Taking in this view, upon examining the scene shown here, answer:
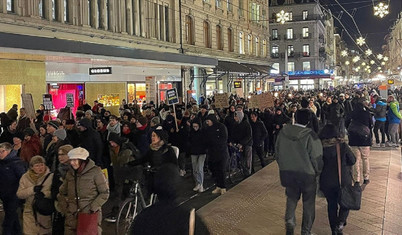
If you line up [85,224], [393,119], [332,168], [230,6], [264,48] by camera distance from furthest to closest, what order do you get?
[264,48]
[230,6]
[393,119]
[332,168]
[85,224]

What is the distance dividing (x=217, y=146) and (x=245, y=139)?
1.79 meters

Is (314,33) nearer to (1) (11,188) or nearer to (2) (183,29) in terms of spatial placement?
Answer: (2) (183,29)

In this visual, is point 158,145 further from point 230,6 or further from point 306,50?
point 306,50

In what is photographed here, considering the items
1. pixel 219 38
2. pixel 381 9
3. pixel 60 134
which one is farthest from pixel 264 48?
pixel 60 134

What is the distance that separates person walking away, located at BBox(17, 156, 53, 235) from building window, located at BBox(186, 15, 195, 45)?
2832cm

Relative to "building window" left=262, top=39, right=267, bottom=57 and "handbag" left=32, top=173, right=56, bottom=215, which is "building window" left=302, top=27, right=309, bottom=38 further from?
"handbag" left=32, top=173, right=56, bottom=215

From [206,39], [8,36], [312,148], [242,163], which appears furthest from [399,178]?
[206,39]

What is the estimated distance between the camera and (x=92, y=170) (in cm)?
617

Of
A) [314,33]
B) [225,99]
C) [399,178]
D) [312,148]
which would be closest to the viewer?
[312,148]

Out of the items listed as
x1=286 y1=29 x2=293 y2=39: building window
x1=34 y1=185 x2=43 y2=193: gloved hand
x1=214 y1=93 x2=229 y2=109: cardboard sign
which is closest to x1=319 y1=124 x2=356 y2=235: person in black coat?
x1=34 y1=185 x2=43 y2=193: gloved hand

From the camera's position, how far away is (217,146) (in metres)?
10.7

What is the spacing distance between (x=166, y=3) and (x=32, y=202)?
26.3 metres

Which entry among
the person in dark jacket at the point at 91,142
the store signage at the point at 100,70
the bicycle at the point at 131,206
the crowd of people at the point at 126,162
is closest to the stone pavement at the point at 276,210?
the crowd of people at the point at 126,162

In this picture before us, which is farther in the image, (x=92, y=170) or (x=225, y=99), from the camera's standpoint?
(x=225, y=99)
